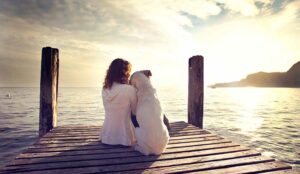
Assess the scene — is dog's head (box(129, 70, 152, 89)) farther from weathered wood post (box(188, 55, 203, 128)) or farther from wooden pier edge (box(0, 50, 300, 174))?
weathered wood post (box(188, 55, 203, 128))

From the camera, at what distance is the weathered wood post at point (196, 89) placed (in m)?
8.68

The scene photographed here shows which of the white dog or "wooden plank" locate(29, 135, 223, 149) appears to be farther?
"wooden plank" locate(29, 135, 223, 149)

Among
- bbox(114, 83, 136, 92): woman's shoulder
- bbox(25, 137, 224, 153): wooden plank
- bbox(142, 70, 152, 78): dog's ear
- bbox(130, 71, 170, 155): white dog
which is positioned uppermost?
bbox(142, 70, 152, 78): dog's ear

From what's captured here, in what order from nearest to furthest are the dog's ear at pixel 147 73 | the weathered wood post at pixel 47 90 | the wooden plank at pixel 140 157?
1. the wooden plank at pixel 140 157
2. the dog's ear at pixel 147 73
3. the weathered wood post at pixel 47 90

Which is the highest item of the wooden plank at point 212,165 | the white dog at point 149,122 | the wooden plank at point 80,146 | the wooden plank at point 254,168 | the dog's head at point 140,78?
the dog's head at point 140,78

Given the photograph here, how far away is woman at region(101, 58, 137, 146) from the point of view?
511 centimetres

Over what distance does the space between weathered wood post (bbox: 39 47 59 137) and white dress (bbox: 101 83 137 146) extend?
9.81ft

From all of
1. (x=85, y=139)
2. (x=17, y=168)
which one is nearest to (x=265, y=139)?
(x=85, y=139)

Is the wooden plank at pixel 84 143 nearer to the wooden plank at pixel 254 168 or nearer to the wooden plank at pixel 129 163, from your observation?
the wooden plank at pixel 129 163

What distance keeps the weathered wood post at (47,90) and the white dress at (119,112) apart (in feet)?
9.81

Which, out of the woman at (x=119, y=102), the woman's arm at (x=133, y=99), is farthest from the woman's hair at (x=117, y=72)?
the woman's arm at (x=133, y=99)

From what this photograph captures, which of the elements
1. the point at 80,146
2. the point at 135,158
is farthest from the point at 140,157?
the point at 80,146

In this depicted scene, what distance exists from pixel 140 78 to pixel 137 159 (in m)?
1.57

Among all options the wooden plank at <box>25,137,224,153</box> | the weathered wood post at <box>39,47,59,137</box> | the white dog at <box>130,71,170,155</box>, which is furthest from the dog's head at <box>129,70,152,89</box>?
the weathered wood post at <box>39,47,59,137</box>
